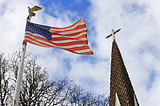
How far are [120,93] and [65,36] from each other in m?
5.12

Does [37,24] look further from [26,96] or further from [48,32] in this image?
[26,96]

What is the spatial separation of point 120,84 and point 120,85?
0.21 ft

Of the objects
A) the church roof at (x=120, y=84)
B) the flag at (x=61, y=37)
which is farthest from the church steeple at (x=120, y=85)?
the flag at (x=61, y=37)

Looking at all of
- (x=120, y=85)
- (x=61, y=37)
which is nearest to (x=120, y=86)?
(x=120, y=85)

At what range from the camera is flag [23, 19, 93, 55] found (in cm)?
716

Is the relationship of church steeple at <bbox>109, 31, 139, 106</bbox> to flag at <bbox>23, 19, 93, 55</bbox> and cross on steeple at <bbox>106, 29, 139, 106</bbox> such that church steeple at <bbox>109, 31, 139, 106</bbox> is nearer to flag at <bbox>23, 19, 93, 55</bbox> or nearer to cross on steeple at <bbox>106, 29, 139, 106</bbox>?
cross on steeple at <bbox>106, 29, 139, 106</bbox>

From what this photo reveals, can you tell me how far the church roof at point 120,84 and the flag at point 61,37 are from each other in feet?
13.3

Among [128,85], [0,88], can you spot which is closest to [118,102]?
[128,85]

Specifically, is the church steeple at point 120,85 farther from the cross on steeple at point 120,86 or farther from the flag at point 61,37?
the flag at point 61,37

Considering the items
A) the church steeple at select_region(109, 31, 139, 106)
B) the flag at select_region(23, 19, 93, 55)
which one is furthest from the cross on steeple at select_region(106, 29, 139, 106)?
the flag at select_region(23, 19, 93, 55)

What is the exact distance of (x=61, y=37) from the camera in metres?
7.93

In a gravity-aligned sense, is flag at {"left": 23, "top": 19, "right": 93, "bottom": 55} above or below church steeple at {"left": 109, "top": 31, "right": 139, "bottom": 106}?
above

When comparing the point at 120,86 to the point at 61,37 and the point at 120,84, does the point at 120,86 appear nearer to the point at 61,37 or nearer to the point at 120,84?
the point at 120,84

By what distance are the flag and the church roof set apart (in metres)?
4.07
